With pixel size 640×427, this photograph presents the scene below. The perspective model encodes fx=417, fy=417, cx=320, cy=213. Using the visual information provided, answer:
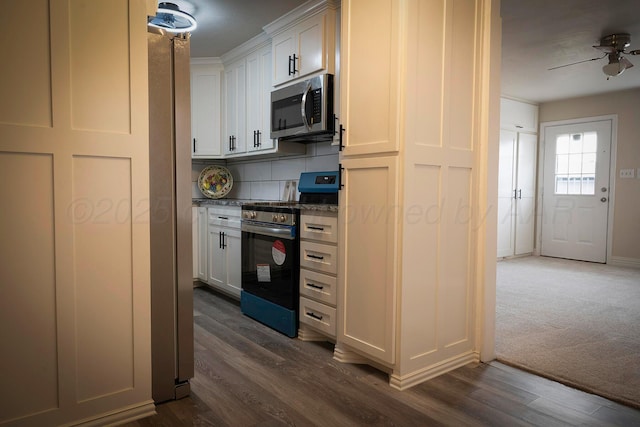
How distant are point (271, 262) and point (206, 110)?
235 cm

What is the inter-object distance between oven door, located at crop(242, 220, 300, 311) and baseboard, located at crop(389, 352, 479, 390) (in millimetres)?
973

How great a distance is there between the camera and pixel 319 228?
9.02 ft

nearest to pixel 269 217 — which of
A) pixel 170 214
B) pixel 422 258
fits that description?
pixel 170 214

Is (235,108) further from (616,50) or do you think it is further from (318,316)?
(616,50)

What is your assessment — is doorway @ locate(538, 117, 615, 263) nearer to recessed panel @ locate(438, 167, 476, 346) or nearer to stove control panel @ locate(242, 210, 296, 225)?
recessed panel @ locate(438, 167, 476, 346)

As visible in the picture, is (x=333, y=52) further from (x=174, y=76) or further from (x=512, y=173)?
(x=512, y=173)

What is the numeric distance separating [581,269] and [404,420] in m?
4.85

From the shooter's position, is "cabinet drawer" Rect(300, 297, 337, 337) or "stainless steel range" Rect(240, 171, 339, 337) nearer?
"cabinet drawer" Rect(300, 297, 337, 337)

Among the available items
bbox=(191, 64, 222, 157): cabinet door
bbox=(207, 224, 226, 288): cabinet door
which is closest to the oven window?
bbox=(207, 224, 226, 288): cabinet door

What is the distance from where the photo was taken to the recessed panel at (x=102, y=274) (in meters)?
1.69

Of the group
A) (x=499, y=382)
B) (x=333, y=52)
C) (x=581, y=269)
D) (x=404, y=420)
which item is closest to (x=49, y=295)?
(x=404, y=420)

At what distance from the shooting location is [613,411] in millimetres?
1980

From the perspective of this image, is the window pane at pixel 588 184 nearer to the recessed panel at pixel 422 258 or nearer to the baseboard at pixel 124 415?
the recessed panel at pixel 422 258

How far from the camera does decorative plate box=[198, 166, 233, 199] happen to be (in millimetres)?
4766
